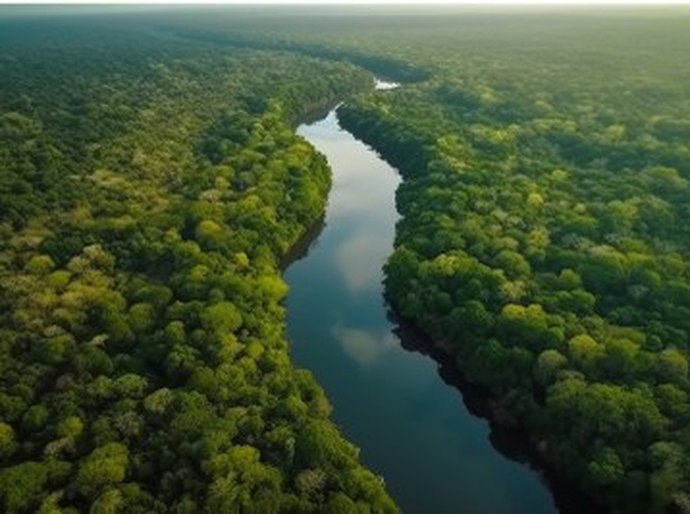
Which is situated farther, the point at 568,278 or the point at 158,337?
the point at 568,278

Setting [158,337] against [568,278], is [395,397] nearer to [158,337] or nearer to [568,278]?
[158,337]

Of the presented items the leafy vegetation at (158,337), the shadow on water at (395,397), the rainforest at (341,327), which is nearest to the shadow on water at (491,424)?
the shadow on water at (395,397)

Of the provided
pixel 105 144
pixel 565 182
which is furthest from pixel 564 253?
pixel 105 144

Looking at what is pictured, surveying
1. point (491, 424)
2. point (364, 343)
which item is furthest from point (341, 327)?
point (491, 424)

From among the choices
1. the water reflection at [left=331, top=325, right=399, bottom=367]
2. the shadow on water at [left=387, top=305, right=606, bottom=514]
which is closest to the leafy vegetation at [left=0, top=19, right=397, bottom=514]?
the water reflection at [left=331, top=325, right=399, bottom=367]

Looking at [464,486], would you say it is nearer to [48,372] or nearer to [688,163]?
[48,372]

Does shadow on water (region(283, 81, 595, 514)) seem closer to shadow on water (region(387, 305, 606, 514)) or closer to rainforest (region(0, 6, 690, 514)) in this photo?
shadow on water (region(387, 305, 606, 514))
